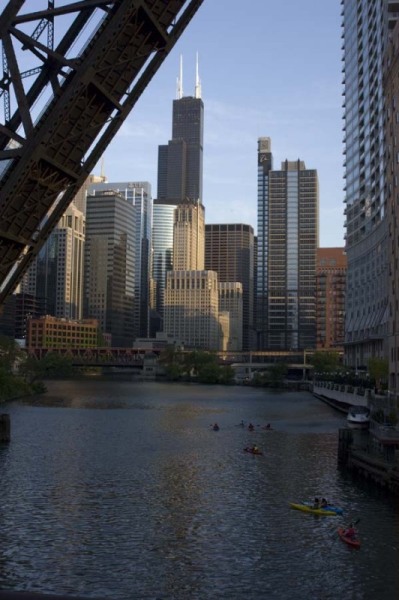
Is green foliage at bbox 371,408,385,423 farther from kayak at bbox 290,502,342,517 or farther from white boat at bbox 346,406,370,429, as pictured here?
kayak at bbox 290,502,342,517

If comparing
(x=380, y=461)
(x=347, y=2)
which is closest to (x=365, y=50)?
(x=347, y=2)

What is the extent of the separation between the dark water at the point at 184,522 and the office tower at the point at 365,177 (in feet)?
228

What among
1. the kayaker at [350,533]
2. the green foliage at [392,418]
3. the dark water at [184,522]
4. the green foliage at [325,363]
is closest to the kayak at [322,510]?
the dark water at [184,522]

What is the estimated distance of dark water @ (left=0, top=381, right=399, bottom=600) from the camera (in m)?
25.3

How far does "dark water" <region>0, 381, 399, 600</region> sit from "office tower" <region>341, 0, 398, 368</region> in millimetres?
69384

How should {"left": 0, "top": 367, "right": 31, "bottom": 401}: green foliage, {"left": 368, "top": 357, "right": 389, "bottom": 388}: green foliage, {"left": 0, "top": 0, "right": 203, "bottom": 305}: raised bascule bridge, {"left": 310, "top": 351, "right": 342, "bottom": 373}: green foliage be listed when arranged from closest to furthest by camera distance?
{"left": 0, "top": 0, "right": 203, "bottom": 305}: raised bascule bridge < {"left": 368, "top": 357, "right": 389, "bottom": 388}: green foliage < {"left": 0, "top": 367, "right": 31, "bottom": 401}: green foliage < {"left": 310, "top": 351, "right": 342, "bottom": 373}: green foliage

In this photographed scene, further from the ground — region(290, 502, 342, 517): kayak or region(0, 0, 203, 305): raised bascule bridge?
region(0, 0, 203, 305): raised bascule bridge

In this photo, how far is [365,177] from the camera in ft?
495

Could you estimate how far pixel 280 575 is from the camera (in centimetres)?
2628

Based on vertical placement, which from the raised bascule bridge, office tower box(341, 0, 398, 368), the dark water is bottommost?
the dark water

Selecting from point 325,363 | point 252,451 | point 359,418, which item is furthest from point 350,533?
point 325,363

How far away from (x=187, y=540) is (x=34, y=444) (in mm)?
33580

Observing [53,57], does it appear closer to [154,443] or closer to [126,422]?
[154,443]

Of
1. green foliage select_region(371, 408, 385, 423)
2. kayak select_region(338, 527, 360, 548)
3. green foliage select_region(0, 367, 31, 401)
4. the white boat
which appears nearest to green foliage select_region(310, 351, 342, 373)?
green foliage select_region(0, 367, 31, 401)
